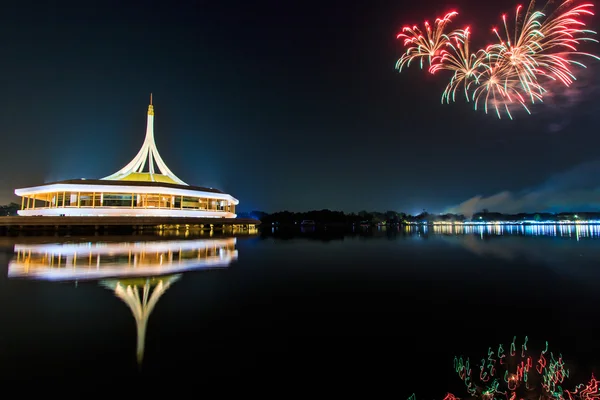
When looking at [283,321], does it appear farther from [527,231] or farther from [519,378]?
[527,231]

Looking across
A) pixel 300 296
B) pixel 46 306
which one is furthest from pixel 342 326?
pixel 46 306

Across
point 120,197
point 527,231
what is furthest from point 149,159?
point 527,231

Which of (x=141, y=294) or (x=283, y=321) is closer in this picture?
(x=283, y=321)

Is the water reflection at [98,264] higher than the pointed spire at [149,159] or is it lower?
lower

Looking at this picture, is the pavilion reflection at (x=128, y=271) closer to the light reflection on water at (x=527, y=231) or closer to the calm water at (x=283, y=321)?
the calm water at (x=283, y=321)

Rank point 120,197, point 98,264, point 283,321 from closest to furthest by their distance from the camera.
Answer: point 283,321, point 98,264, point 120,197

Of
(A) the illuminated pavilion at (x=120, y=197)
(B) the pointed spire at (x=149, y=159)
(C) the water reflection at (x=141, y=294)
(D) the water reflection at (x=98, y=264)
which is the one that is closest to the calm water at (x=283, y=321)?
(C) the water reflection at (x=141, y=294)

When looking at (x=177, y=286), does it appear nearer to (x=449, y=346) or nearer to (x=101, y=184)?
(x=449, y=346)

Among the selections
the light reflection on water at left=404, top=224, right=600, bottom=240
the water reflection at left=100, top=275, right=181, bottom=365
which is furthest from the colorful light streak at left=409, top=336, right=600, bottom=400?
the light reflection on water at left=404, top=224, right=600, bottom=240
